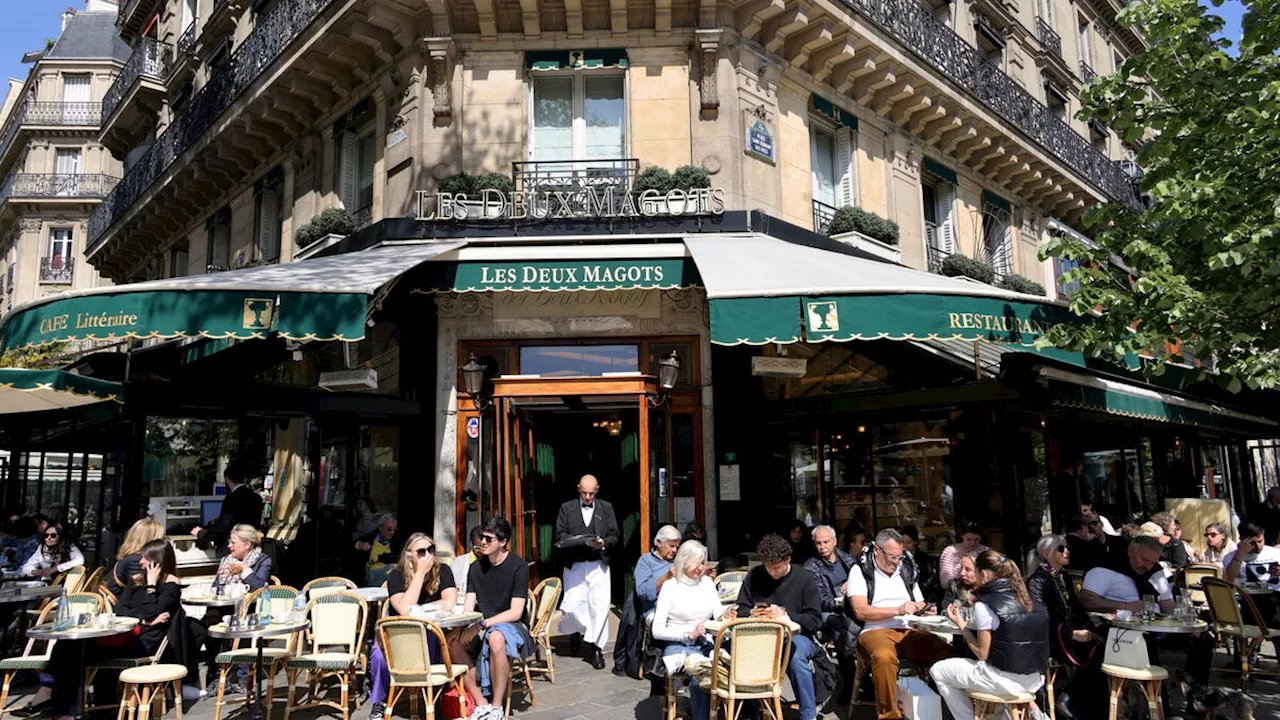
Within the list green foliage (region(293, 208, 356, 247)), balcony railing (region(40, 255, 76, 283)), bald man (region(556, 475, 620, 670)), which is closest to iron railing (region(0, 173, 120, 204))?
balcony railing (region(40, 255, 76, 283))

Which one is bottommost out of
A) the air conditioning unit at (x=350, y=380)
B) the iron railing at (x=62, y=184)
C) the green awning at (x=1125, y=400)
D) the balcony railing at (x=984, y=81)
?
the green awning at (x=1125, y=400)

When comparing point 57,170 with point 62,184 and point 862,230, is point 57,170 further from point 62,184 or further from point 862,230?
point 862,230

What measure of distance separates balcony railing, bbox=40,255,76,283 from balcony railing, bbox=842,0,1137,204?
30968mm

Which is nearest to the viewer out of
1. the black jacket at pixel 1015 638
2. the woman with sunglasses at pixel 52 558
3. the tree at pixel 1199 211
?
the black jacket at pixel 1015 638

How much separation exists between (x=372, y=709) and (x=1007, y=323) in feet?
18.7

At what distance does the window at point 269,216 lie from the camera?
13602 mm

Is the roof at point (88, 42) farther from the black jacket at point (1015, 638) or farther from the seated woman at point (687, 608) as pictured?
the black jacket at point (1015, 638)

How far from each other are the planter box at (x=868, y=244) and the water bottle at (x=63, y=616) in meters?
8.62

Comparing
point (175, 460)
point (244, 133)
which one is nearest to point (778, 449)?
point (244, 133)

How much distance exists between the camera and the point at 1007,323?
7379mm

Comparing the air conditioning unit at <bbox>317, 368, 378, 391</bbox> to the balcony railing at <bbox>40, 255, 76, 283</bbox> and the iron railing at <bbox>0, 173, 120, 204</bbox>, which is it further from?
the balcony railing at <bbox>40, 255, 76, 283</bbox>

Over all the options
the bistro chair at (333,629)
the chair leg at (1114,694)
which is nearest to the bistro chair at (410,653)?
the bistro chair at (333,629)

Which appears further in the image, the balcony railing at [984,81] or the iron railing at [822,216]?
the balcony railing at [984,81]

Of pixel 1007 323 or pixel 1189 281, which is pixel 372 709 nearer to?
pixel 1007 323
